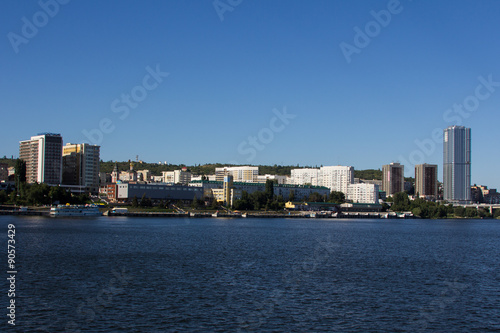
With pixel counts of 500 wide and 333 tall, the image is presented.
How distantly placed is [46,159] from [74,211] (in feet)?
174

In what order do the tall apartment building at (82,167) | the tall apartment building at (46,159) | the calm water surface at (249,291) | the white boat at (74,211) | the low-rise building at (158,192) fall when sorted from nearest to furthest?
1. the calm water surface at (249,291)
2. the white boat at (74,211)
3. the low-rise building at (158,192)
4. the tall apartment building at (46,159)
5. the tall apartment building at (82,167)

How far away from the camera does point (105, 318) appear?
2444 cm

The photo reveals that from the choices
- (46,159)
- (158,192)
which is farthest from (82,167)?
(158,192)

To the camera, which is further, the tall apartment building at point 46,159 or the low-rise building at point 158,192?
the tall apartment building at point 46,159

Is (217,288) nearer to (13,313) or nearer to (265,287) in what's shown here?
(265,287)

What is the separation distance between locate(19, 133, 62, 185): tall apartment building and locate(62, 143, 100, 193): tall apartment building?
603 cm

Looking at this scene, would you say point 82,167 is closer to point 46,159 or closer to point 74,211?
point 46,159

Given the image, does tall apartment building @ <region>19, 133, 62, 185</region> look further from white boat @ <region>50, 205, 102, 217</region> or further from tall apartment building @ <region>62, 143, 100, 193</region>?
white boat @ <region>50, 205, 102, 217</region>

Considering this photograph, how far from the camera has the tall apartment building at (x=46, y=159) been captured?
570 ft

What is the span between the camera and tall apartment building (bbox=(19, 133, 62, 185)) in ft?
570

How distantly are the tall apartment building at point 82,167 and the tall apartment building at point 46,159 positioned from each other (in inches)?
237

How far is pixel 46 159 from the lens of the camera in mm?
173375

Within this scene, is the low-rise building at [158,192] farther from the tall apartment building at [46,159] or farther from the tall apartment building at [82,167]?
the tall apartment building at [46,159]

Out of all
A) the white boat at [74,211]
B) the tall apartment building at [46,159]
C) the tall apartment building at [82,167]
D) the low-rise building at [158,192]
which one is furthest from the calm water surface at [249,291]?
the tall apartment building at [82,167]
